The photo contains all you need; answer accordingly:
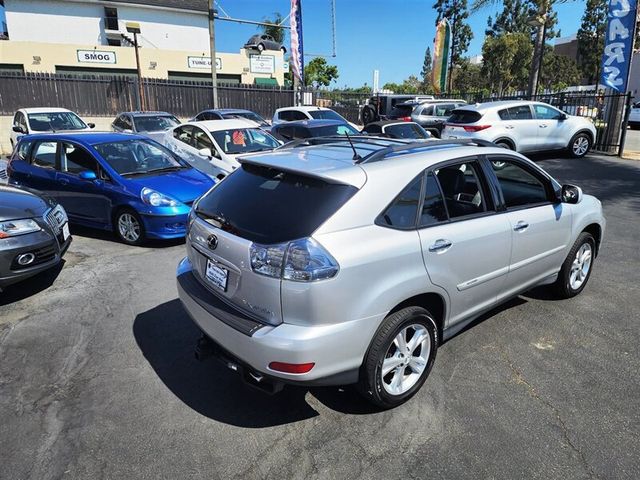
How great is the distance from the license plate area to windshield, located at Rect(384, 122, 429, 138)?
9698 millimetres

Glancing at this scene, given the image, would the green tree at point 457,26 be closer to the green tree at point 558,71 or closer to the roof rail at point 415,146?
the green tree at point 558,71

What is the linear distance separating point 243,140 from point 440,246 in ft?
22.8

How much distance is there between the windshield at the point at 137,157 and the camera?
6.88 meters

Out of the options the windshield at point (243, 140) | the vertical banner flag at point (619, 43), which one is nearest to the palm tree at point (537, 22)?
the vertical banner flag at point (619, 43)

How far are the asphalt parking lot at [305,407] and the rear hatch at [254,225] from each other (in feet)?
2.62

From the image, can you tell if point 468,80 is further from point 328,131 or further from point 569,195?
point 569,195

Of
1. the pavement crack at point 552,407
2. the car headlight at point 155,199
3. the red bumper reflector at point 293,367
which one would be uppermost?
the car headlight at point 155,199

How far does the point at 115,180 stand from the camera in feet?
21.7

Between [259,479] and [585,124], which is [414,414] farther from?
[585,124]

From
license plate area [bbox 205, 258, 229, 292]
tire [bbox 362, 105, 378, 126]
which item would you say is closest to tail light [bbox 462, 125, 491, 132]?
license plate area [bbox 205, 258, 229, 292]

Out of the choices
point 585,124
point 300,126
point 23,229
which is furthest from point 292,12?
point 23,229

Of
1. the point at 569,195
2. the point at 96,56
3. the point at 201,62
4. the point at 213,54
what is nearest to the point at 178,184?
the point at 569,195

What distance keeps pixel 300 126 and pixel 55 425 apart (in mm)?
9881

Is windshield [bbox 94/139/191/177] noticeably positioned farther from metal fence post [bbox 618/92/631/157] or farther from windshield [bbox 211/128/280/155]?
metal fence post [bbox 618/92/631/157]
